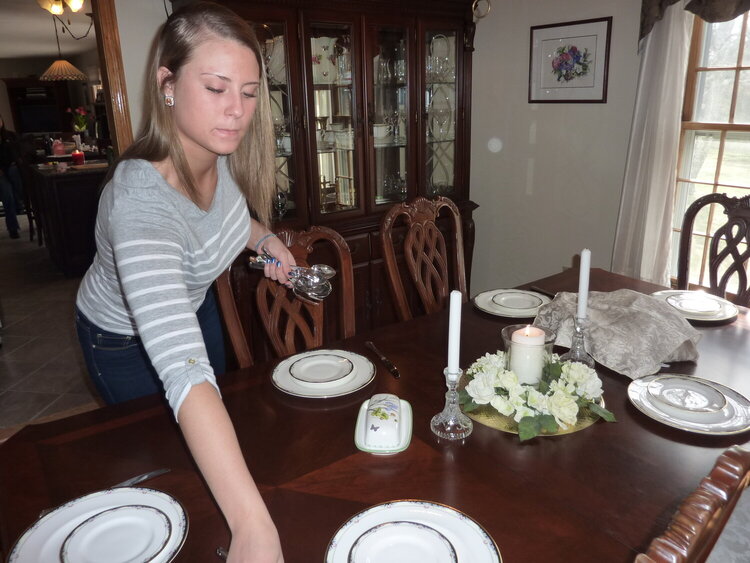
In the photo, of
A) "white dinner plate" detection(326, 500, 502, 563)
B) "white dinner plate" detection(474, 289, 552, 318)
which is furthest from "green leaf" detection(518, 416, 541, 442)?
"white dinner plate" detection(474, 289, 552, 318)

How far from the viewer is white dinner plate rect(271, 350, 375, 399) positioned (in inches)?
45.7

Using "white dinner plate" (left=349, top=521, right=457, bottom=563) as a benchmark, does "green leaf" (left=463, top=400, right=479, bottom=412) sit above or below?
above

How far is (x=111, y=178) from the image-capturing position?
103 cm

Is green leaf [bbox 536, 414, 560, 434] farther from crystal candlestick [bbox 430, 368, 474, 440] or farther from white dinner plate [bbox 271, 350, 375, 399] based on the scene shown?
Result: white dinner plate [bbox 271, 350, 375, 399]

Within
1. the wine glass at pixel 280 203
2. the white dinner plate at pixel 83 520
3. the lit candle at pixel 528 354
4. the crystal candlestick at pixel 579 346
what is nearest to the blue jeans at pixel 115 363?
the white dinner plate at pixel 83 520

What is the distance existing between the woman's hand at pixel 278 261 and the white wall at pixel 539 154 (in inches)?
79.2

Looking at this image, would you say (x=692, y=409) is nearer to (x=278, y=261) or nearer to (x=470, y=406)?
(x=470, y=406)

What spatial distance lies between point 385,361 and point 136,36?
6.23 ft

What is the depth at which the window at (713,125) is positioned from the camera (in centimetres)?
230

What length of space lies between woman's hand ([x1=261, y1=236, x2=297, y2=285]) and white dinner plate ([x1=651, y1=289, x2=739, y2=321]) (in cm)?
102

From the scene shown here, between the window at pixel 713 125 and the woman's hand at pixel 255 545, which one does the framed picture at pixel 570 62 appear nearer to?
the window at pixel 713 125

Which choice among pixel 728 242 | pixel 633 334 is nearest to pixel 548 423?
pixel 633 334

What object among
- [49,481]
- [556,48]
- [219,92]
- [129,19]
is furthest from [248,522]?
[556,48]

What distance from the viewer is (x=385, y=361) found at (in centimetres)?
130
